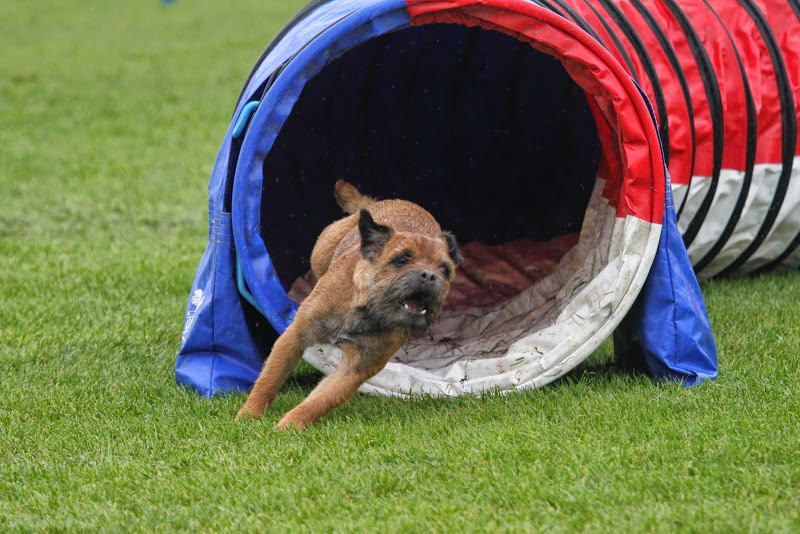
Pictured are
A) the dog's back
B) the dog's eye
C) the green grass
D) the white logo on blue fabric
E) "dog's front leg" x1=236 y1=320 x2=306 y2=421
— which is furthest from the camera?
the white logo on blue fabric

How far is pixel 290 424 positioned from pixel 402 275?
0.89m

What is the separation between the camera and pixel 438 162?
791cm

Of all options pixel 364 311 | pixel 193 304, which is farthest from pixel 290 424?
pixel 193 304

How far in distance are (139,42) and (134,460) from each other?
1664 centimetres

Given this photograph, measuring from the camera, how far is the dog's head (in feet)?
15.2

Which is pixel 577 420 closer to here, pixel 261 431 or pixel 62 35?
pixel 261 431

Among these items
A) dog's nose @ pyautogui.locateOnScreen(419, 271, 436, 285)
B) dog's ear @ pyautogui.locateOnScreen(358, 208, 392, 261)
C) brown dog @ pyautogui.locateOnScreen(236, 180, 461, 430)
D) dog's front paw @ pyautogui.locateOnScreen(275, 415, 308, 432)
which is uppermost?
dog's ear @ pyautogui.locateOnScreen(358, 208, 392, 261)

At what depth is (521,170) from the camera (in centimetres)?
800

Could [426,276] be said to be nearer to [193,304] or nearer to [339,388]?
[339,388]

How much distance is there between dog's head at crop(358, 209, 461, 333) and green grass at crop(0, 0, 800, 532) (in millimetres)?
541

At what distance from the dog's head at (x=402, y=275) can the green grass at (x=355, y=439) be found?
0.54m

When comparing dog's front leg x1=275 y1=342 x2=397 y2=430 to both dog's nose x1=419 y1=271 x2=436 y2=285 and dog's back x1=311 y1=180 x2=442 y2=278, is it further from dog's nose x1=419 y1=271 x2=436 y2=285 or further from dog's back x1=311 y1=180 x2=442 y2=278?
dog's back x1=311 y1=180 x2=442 y2=278

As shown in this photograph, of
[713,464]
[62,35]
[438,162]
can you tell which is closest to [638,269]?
[713,464]

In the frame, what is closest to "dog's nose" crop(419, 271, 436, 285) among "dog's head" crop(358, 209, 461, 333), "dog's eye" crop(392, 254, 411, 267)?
"dog's head" crop(358, 209, 461, 333)
